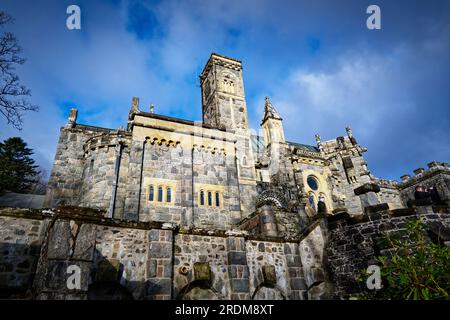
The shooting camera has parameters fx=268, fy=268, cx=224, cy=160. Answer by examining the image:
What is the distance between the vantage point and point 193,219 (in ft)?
52.9

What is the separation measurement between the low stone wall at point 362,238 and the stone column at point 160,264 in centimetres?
584

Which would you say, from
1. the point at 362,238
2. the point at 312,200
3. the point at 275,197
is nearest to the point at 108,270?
the point at 362,238

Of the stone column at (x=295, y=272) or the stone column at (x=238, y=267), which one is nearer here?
the stone column at (x=238, y=267)

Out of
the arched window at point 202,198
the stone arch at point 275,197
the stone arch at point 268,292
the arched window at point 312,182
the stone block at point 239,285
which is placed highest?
the arched window at point 312,182

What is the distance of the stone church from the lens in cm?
Answer: 695

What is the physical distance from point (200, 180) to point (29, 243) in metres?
11.2

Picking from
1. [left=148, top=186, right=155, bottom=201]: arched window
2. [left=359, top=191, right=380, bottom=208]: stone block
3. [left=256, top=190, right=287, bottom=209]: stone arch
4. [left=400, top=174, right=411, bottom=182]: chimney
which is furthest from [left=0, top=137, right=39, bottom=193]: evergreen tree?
[left=400, top=174, right=411, bottom=182]: chimney

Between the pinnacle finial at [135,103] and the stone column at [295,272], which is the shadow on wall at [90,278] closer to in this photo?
the stone column at [295,272]

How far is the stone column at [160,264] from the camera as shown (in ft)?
23.0

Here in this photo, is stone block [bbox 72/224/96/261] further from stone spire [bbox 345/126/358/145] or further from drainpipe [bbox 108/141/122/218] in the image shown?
stone spire [bbox 345/126/358/145]

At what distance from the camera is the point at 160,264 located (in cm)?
731

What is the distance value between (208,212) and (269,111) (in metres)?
17.1

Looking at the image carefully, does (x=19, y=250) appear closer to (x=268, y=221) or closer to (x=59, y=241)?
(x=59, y=241)

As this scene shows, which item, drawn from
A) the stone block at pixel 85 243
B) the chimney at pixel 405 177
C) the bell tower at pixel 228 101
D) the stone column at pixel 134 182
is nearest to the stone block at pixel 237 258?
the stone block at pixel 85 243
